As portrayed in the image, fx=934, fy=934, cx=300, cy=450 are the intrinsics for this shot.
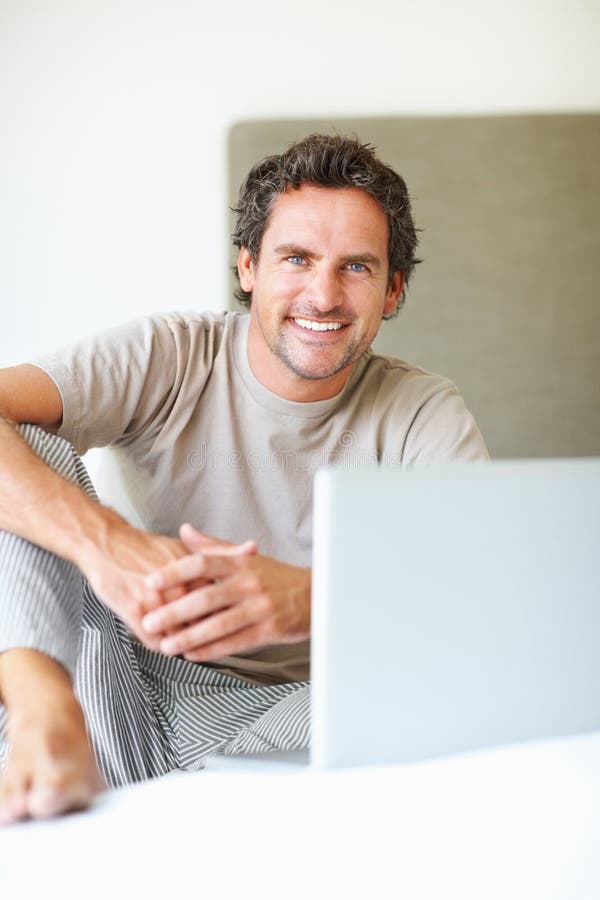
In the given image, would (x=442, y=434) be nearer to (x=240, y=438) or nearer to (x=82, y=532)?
(x=240, y=438)

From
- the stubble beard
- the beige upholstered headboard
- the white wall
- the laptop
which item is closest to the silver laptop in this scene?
the laptop

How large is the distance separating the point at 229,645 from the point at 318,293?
28.1 inches

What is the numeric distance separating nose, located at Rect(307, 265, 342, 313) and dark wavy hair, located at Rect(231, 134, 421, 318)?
16 cm

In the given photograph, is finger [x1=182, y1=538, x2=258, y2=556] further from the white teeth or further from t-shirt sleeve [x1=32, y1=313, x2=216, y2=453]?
the white teeth

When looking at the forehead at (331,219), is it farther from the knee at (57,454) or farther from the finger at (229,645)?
the finger at (229,645)

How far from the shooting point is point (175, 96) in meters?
2.44

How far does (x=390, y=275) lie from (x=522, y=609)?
1114 millimetres

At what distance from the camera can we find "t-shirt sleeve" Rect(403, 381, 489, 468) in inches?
60.1

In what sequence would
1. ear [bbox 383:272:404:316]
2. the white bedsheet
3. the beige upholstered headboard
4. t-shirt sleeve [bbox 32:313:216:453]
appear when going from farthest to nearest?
the beige upholstered headboard
ear [bbox 383:272:404:316]
t-shirt sleeve [bbox 32:313:216:453]
the white bedsheet

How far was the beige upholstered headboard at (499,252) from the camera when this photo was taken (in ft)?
7.76

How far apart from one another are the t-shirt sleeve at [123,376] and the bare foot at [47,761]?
62cm

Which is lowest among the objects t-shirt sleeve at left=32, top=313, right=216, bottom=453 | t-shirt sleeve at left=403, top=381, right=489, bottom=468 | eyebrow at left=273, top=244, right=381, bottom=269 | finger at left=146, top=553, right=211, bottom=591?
finger at left=146, top=553, right=211, bottom=591

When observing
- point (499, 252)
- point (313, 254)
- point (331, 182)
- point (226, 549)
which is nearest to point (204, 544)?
point (226, 549)

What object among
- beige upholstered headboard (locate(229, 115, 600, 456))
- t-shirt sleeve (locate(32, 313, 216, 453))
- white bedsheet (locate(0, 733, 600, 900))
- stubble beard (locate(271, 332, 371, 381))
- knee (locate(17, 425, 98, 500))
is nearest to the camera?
white bedsheet (locate(0, 733, 600, 900))
